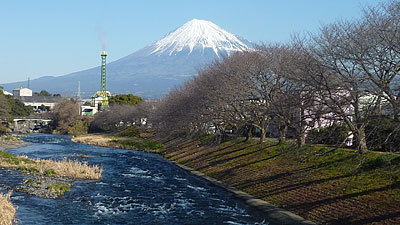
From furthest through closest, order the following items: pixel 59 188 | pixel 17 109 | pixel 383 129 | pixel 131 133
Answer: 1. pixel 17 109
2. pixel 131 133
3. pixel 59 188
4. pixel 383 129

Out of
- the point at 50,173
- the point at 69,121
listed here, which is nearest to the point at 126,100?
the point at 69,121

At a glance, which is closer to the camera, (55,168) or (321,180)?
(321,180)

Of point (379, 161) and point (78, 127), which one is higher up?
point (379, 161)

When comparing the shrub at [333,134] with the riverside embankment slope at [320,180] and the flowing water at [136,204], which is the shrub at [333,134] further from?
the flowing water at [136,204]

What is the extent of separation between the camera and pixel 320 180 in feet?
68.4

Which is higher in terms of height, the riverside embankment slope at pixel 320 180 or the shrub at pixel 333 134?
the shrub at pixel 333 134

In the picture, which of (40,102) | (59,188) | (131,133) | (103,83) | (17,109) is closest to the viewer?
(59,188)

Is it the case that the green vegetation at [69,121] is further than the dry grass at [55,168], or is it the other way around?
the green vegetation at [69,121]

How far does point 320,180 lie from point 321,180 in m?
0.07

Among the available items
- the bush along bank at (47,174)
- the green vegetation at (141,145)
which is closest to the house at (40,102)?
the green vegetation at (141,145)

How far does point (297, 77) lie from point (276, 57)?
1113cm

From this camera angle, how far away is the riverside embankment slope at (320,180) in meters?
16.8

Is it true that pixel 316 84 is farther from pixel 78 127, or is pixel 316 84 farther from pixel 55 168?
pixel 78 127

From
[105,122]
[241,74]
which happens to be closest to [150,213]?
[241,74]
